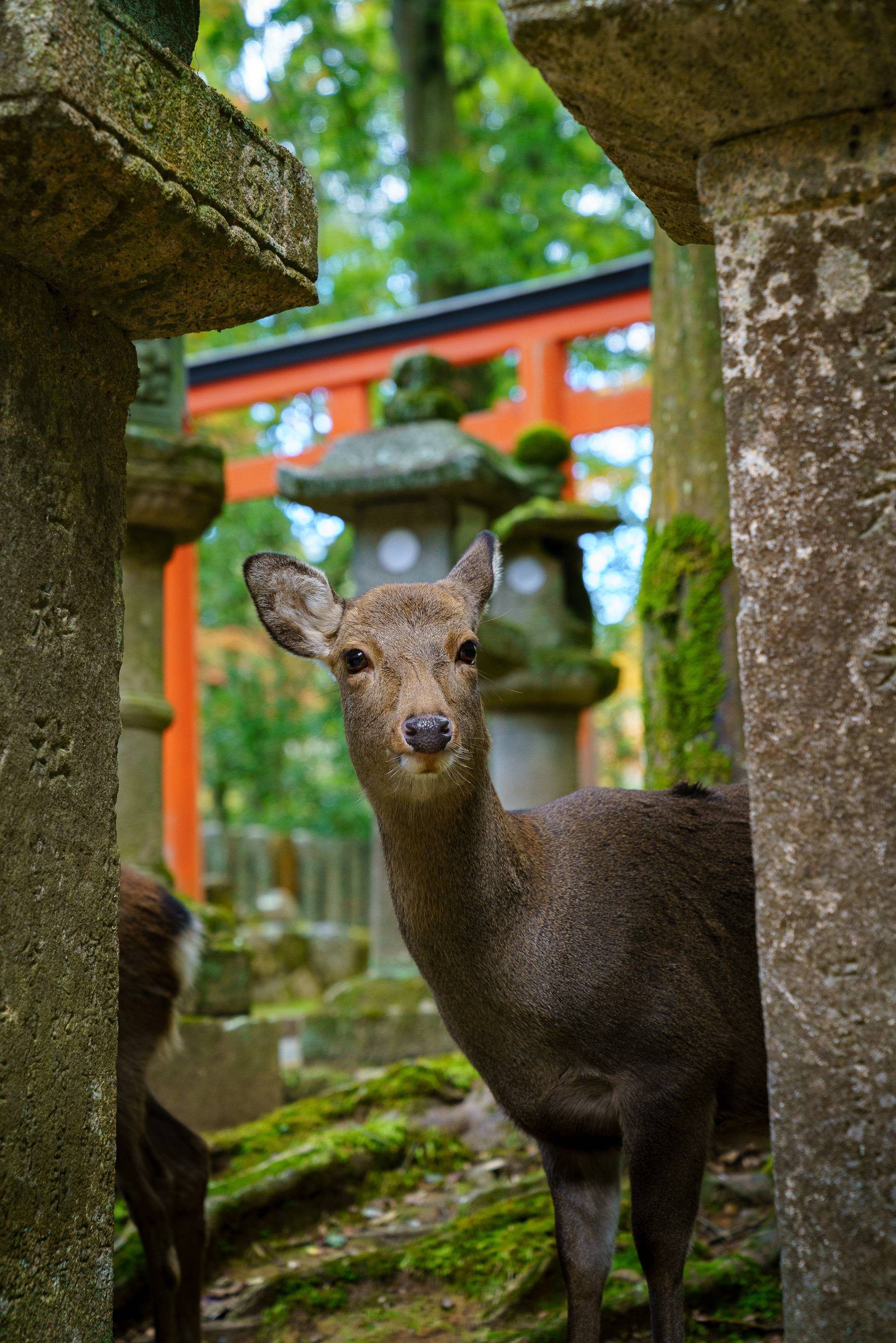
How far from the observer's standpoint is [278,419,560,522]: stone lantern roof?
7.48 metres

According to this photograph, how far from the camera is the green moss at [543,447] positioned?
8.77m

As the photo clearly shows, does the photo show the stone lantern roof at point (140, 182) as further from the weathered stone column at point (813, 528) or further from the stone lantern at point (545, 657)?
the stone lantern at point (545, 657)

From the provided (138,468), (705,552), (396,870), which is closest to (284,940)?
(138,468)

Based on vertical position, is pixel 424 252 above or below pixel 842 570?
above

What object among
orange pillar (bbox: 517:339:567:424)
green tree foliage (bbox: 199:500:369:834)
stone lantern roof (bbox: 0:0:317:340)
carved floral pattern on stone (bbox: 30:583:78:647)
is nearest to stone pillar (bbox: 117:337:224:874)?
stone lantern roof (bbox: 0:0:317:340)

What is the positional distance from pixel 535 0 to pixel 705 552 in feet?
10.8

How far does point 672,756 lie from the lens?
5207mm

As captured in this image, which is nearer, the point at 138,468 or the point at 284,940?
the point at 138,468

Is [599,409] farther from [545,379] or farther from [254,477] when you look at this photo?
[254,477]

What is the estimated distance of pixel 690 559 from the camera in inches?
207

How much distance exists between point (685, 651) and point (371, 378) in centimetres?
699

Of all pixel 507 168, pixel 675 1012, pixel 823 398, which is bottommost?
pixel 675 1012

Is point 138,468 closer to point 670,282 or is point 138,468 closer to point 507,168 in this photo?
point 670,282

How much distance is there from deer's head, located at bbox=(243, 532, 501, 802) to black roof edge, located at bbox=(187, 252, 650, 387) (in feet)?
22.9
